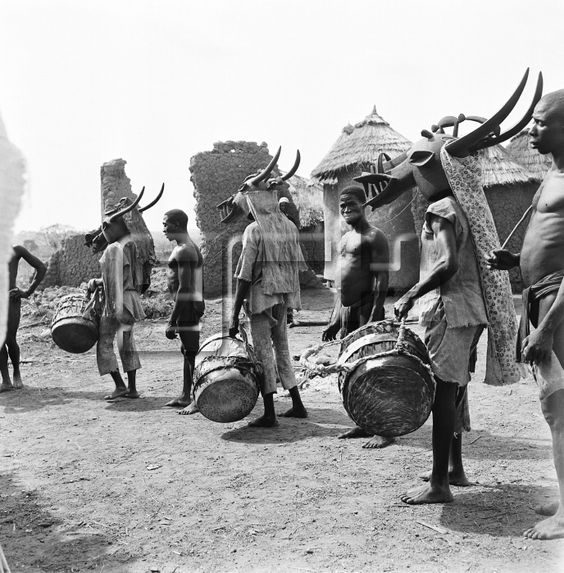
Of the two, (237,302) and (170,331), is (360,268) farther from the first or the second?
(170,331)

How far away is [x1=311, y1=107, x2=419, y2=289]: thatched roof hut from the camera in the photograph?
12.3 m

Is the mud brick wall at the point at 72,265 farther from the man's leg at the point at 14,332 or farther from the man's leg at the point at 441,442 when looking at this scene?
the man's leg at the point at 441,442

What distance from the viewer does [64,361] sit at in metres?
8.95

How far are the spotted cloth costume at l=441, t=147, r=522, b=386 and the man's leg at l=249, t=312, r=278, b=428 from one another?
2.10 metres

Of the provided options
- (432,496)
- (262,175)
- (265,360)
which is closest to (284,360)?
(265,360)

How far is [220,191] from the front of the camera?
42.2ft

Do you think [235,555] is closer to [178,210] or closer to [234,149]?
[178,210]

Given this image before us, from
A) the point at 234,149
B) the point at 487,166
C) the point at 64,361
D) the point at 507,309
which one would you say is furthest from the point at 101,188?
the point at 507,309

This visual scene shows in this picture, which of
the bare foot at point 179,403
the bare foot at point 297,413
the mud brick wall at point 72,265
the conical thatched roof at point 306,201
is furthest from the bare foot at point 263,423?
the conical thatched roof at point 306,201

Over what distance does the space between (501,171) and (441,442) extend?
395 inches

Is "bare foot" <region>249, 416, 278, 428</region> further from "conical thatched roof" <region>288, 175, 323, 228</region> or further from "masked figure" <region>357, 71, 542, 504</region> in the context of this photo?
"conical thatched roof" <region>288, 175, 323, 228</region>

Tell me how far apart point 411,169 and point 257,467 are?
2.25m

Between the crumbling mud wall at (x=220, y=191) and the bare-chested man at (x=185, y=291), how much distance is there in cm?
641

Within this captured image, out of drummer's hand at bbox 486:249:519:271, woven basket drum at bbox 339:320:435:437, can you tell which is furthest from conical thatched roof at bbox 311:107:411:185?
woven basket drum at bbox 339:320:435:437
